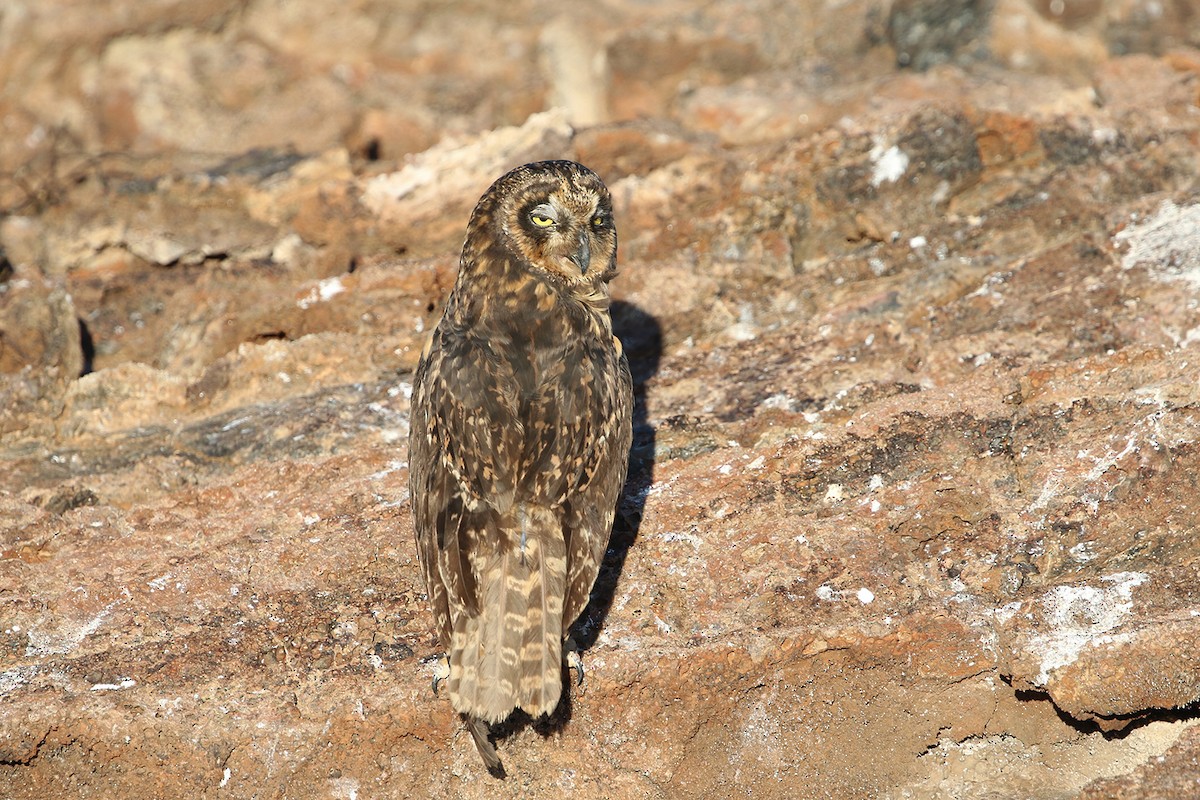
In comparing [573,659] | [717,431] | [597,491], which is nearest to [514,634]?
[573,659]

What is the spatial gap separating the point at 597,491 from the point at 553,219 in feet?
4.46

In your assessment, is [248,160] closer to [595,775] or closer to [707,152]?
[707,152]

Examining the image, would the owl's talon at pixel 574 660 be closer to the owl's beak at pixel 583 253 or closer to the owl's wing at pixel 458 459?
the owl's wing at pixel 458 459

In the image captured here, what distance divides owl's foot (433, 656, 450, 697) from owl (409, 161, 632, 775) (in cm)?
5

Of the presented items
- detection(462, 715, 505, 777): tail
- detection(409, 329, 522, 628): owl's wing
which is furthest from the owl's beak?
detection(462, 715, 505, 777): tail

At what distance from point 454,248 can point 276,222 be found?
137 cm

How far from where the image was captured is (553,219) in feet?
17.2

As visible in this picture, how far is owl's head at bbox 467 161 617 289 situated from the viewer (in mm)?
5230

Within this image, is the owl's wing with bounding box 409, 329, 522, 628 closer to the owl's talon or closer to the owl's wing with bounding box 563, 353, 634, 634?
the owl's wing with bounding box 563, 353, 634, 634

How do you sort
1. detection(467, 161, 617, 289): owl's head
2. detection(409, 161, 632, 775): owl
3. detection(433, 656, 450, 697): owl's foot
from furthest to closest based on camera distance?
detection(467, 161, 617, 289): owl's head
detection(433, 656, 450, 697): owl's foot
detection(409, 161, 632, 775): owl

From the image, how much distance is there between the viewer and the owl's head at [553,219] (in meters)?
5.23

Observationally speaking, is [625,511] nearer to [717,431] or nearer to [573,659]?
[717,431]

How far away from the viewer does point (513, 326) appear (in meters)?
5.14

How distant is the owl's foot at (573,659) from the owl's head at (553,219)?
1.78 metres
